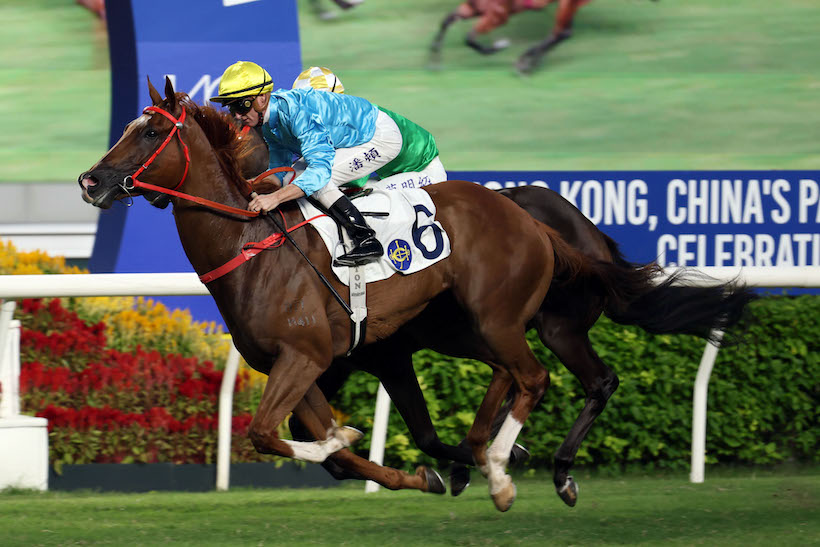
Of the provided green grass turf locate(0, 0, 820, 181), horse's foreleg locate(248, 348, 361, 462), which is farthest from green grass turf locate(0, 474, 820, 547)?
green grass turf locate(0, 0, 820, 181)

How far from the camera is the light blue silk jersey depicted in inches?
159

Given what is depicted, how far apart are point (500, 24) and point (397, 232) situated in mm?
5236

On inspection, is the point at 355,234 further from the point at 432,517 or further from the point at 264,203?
the point at 432,517

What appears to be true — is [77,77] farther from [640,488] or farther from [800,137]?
[640,488]

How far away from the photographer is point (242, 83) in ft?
13.2

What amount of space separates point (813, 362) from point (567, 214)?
5.55 feet

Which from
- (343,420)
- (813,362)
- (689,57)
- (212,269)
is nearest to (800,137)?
(689,57)

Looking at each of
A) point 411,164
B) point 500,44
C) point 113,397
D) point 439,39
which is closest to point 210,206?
point 411,164

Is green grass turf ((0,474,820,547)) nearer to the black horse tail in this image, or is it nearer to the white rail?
the white rail

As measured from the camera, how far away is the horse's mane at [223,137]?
4.03 meters

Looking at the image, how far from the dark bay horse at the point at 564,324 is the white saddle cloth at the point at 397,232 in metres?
0.29

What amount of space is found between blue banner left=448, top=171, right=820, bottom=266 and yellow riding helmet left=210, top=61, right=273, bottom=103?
3.86 meters

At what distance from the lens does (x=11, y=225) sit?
11.9 meters

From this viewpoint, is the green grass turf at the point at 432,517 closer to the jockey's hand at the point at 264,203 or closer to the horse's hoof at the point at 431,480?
the horse's hoof at the point at 431,480
